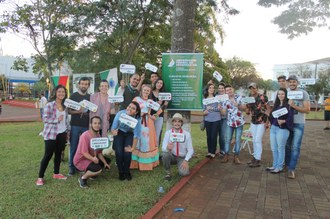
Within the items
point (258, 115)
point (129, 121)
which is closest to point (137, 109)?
point (129, 121)

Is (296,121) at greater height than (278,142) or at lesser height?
greater

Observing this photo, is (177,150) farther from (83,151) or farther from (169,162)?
(83,151)

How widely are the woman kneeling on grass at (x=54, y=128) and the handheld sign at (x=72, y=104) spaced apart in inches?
10.1

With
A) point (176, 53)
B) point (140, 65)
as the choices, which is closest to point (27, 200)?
point (176, 53)

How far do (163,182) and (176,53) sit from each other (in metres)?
2.55

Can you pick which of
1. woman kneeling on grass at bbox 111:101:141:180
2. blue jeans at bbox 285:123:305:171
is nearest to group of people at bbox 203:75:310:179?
blue jeans at bbox 285:123:305:171

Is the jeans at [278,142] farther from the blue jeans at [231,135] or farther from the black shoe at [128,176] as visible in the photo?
the black shoe at [128,176]

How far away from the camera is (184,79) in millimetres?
5648

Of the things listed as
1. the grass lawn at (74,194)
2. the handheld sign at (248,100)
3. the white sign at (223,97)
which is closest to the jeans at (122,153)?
the grass lawn at (74,194)

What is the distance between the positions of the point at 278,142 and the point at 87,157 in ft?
10.8

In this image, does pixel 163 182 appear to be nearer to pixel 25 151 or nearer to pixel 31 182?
pixel 31 182

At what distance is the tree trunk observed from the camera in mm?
5754

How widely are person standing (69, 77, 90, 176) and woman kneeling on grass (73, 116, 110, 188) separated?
37cm

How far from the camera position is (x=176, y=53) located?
5.64 metres
